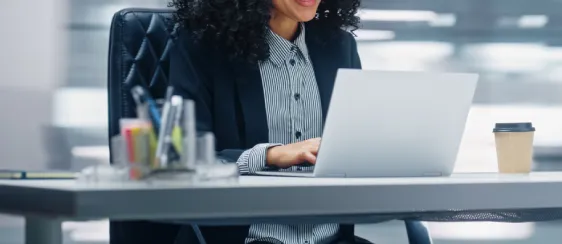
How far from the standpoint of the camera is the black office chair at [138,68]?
1.44 meters

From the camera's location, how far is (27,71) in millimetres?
3494

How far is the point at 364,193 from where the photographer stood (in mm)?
798

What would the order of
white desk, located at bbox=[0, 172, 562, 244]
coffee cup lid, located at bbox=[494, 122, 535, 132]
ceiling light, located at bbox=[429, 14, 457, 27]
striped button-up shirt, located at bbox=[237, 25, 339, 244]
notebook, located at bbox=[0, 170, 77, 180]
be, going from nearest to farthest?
white desk, located at bbox=[0, 172, 562, 244] → notebook, located at bbox=[0, 170, 77, 180] → coffee cup lid, located at bbox=[494, 122, 535, 132] → striped button-up shirt, located at bbox=[237, 25, 339, 244] → ceiling light, located at bbox=[429, 14, 457, 27]

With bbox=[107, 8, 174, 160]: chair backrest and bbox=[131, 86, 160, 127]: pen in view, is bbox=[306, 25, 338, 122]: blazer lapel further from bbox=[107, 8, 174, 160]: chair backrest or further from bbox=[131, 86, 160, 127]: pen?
bbox=[131, 86, 160, 127]: pen

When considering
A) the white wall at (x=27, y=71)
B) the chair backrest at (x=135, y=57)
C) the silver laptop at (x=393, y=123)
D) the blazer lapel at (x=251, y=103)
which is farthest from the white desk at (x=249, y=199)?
the white wall at (x=27, y=71)

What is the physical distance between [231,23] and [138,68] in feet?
0.74

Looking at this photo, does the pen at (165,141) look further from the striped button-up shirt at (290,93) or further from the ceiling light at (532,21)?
the ceiling light at (532,21)

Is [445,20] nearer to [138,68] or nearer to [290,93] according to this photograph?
[290,93]

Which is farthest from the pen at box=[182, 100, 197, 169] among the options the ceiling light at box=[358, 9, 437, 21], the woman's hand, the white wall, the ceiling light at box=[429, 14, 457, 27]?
the ceiling light at box=[429, 14, 457, 27]

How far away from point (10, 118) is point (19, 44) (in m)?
0.32

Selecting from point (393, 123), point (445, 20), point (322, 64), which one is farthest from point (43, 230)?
point (445, 20)

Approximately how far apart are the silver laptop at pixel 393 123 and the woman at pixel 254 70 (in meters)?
0.39

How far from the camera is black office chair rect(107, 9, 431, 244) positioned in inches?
56.8

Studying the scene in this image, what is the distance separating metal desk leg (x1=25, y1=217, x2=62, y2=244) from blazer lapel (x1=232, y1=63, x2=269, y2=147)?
2.37 feet
